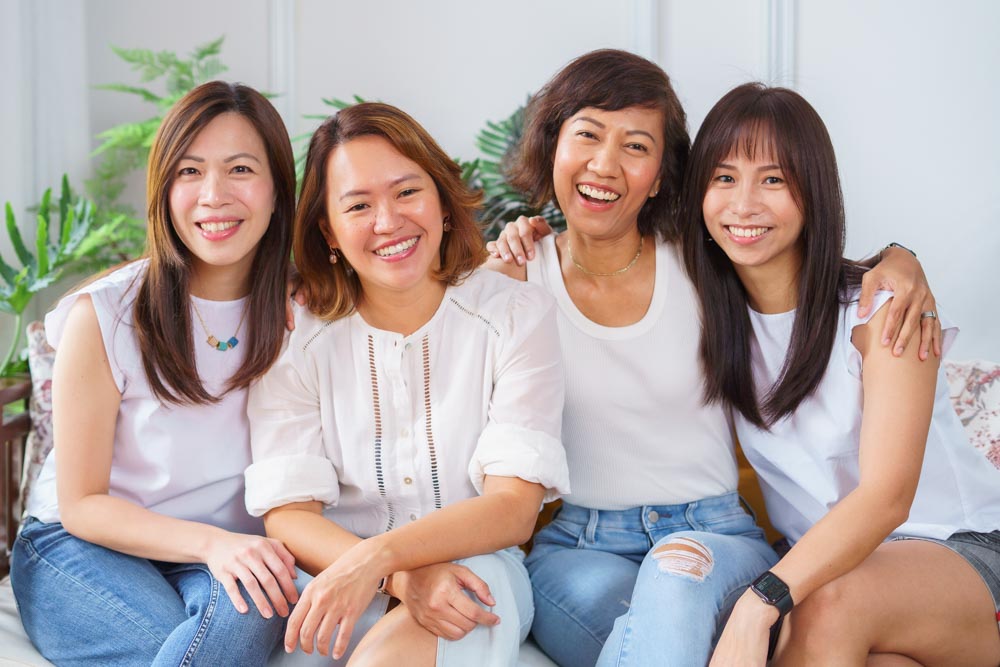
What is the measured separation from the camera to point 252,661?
1.50 meters

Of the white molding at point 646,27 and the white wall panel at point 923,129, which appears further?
the white molding at point 646,27

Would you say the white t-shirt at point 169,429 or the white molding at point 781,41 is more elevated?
the white molding at point 781,41

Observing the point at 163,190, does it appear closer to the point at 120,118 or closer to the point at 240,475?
the point at 240,475

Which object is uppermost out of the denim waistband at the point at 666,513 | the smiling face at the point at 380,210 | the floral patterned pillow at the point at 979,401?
the smiling face at the point at 380,210

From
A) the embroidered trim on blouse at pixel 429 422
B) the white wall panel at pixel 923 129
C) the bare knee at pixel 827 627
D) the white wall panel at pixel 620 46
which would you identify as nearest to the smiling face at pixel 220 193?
the embroidered trim on blouse at pixel 429 422

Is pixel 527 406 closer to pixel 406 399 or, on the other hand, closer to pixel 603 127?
pixel 406 399

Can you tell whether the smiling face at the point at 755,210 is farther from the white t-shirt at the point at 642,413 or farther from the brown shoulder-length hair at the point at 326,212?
the brown shoulder-length hair at the point at 326,212

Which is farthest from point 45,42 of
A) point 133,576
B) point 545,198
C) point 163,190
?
point 133,576

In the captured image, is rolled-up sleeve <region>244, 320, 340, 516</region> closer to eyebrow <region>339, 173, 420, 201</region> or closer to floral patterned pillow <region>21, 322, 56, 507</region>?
eyebrow <region>339, 173, 420, 201</region>

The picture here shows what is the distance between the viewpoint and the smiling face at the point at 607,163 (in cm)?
184

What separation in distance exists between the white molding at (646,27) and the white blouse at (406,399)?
173cm

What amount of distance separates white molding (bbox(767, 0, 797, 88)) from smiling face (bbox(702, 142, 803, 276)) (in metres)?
1.46

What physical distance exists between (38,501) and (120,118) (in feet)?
6.71

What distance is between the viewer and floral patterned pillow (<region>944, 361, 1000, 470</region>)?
7.17 ft
